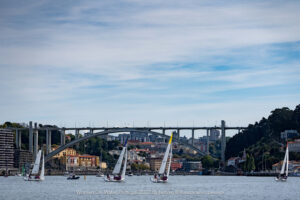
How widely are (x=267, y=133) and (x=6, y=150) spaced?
167 ft

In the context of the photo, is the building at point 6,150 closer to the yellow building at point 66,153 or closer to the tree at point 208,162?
the yellow building at point 66,153

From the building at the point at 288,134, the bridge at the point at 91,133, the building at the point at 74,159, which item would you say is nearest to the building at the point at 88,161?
the building at the point at 74,159

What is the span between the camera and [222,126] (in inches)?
5876

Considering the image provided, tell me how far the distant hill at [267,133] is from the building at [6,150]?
4314cm

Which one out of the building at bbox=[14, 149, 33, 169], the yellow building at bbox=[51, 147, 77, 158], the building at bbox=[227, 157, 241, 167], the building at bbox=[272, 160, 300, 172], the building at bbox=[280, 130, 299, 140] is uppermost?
the building at bbox=[280, 130, 299, 140]

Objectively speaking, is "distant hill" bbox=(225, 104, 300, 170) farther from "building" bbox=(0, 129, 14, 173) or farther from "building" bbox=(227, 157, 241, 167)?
"building" bbox=(0, 129, 14, 173)

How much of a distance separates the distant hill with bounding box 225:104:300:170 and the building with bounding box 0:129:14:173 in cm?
4314

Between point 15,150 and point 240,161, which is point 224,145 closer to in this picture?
point 240,161

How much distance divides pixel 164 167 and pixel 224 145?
8150 centimetres

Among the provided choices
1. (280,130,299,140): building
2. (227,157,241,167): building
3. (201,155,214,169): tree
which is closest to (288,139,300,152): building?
(280,130,299,140): building

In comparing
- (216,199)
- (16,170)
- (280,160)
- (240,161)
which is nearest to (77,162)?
(16,170)

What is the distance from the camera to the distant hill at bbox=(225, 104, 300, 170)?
479 feet

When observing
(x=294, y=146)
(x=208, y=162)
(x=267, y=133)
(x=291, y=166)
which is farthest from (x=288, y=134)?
(x=208, y=162)

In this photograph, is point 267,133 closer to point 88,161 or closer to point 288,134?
point 288,134
